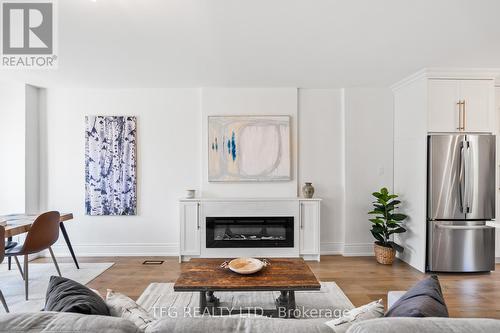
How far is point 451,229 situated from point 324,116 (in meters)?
2.21

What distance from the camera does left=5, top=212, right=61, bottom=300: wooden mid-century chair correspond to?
2814 mm

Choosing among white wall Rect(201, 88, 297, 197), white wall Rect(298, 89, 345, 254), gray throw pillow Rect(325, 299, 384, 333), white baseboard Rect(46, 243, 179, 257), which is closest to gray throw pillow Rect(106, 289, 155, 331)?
gray throw pillow Rect(325, 299, 384, 333)

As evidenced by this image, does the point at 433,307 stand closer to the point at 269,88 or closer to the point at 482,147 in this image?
the point at 482,147

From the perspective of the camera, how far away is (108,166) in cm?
423

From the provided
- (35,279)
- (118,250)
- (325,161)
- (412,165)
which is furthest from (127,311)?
(412,165)

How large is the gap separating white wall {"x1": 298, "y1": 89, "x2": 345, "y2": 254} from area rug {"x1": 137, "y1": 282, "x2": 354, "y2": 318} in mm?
1402

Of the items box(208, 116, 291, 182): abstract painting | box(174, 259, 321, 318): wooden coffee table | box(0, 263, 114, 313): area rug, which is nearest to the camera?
box(174, 259, 321, 318): wooden coffee table

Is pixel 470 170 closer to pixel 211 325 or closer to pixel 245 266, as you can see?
pixel 245 266

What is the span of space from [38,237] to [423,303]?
342 cm

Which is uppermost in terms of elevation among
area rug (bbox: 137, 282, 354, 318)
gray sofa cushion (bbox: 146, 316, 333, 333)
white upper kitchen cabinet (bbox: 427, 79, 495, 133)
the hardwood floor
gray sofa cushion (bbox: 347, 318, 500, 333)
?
white upper kitchen cabinet (bbox: 427, 79, 495, 133)

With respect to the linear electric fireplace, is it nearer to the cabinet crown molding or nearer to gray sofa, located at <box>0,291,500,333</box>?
the cabinet crown molding

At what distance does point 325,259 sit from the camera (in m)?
4.08

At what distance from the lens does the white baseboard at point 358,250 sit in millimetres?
4242

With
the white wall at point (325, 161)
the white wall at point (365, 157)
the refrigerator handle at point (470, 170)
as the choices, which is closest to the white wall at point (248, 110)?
the white wall at point (325, 161)
